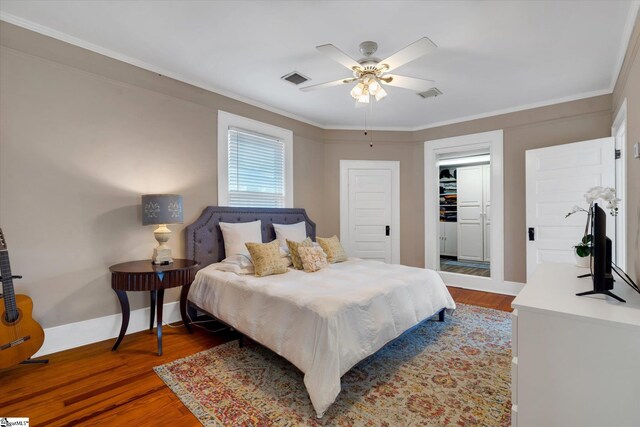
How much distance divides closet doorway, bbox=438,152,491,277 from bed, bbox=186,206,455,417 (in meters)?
4.01

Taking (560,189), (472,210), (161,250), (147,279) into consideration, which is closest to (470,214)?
(472,210)

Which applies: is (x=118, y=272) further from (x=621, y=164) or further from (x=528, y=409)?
(x=621, y=164)

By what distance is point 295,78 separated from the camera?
328 centimetres

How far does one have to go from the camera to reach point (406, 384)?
205 centimetres

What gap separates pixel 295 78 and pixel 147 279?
252 centimetres

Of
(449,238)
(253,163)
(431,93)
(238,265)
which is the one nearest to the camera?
(238,265)

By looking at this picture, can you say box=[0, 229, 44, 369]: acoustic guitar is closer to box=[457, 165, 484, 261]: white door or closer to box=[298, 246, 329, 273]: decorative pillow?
box=[298, 246, 329, 273]: decorative pillow

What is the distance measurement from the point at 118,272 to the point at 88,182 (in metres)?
0.91

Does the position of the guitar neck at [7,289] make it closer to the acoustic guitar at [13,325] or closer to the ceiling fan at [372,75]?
the acoustic guitar at [13,325]

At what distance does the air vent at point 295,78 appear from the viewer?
3.18 metres

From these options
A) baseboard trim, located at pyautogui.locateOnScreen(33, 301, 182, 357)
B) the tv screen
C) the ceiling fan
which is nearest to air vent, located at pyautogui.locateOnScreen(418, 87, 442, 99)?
the ceiling fan

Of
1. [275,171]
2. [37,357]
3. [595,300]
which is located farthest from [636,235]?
[37,357]

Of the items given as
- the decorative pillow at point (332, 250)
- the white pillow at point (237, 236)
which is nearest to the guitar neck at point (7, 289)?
the white pillow at point (237, 236)

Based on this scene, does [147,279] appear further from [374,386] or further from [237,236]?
[374,386]
